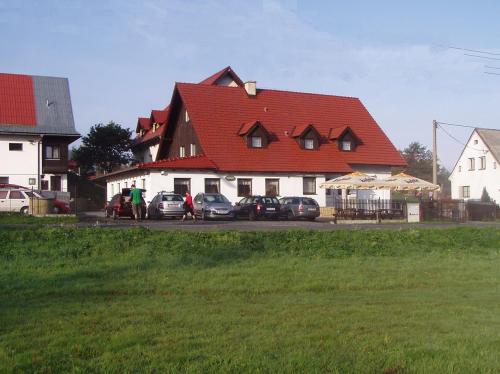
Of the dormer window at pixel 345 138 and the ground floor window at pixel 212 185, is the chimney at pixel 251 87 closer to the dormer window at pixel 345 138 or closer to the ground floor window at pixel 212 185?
the dormer window at pixel 345 138

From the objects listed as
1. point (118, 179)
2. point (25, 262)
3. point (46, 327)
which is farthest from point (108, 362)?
point (118, 179)

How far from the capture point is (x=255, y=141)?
4653cm

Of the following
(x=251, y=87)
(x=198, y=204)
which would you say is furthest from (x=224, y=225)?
(x=251, y=87)

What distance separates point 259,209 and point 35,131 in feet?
73.3

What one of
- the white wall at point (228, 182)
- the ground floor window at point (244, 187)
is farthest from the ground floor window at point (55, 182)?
the ground floor window at point (244, 187)

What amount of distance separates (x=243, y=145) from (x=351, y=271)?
3250 centimetres

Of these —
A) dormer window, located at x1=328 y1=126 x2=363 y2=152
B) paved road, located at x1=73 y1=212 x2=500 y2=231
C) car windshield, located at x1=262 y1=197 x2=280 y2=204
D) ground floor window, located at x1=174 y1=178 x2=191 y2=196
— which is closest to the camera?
paved road, located at x1=73 y1=212 x2=500 y2=231

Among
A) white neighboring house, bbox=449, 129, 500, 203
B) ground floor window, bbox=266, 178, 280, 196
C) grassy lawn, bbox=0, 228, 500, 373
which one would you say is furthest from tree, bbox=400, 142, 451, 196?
grassy lawn, bbox=0, 228, 500, 373

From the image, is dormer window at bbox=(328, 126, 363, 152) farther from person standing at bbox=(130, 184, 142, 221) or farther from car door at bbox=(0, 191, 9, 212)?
car door at bbox=(0, 191, 9, 212)

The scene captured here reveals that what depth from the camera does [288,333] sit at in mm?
7750

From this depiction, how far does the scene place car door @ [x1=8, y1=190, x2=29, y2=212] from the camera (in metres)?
36.5

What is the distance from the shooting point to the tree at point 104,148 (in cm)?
6456

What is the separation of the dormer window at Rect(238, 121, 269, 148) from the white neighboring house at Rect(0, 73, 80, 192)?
1450 centimetres

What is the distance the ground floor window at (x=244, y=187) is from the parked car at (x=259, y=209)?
6350 mm
